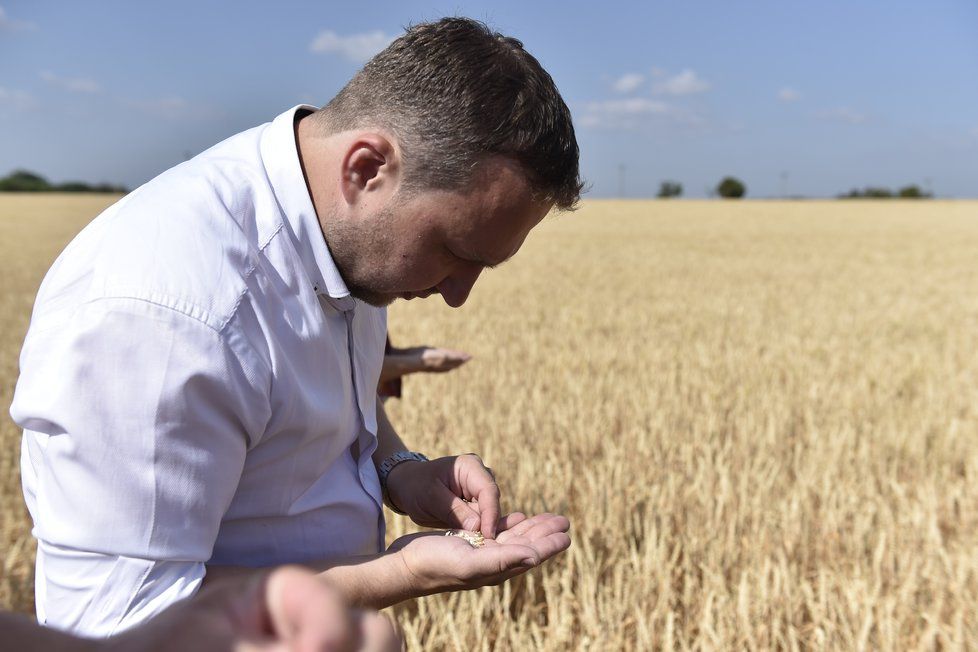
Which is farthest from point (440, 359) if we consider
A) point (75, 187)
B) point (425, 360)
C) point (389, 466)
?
point (75, 187)

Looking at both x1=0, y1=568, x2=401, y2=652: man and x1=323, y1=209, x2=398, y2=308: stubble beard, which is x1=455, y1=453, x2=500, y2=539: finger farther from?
x1=0, y1=568, x2=401, y2=652: man

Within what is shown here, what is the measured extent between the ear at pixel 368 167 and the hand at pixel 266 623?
1.00 meters

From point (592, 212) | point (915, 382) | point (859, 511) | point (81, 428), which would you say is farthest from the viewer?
point (592, 212)

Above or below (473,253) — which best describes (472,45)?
above

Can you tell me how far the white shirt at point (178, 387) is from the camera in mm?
1146

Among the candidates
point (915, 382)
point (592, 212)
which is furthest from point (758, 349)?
point (592, 212)

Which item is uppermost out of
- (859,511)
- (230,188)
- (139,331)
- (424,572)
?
(230,188)

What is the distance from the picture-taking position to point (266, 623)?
0.55m

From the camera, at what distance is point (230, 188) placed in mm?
1371

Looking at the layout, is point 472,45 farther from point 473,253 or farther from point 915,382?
point 915,382

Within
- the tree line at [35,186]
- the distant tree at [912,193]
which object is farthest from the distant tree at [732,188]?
the tree line at [35,186]

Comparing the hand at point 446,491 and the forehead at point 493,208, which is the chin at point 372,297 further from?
the hand at point 446,491

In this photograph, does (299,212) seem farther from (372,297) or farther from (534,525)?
(534,525)

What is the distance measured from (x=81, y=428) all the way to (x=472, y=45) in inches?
35.1
